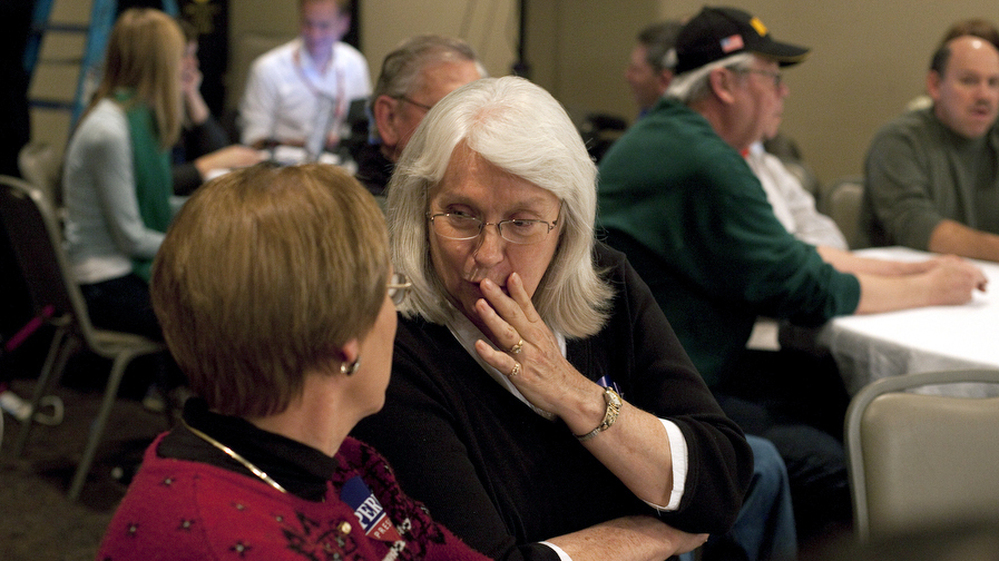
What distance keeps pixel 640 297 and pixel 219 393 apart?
81 cm

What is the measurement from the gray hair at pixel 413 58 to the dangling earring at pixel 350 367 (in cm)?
112

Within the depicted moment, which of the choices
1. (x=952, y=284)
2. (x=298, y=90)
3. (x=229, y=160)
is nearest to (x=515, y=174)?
(x=952, y=284)

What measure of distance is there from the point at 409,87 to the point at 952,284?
1504mm

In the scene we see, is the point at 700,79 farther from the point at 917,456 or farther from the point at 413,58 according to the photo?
the point at 917,456

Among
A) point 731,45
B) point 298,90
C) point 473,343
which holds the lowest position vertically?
point 298,90

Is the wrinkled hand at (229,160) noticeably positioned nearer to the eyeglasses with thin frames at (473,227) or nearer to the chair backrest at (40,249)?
the chair backrest at (40,249)

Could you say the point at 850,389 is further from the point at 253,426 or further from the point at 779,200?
the point at 253,426

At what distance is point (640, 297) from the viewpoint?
1479 millimetres

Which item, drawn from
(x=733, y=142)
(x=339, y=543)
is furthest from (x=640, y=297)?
(x=733, y=142)

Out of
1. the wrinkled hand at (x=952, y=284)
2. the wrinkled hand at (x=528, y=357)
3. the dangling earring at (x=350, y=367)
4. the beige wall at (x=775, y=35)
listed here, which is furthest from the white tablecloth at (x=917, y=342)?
the beige wall at (x=775, y=35)

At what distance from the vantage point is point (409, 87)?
1.92 m

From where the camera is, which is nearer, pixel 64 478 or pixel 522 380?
pixel 522 380

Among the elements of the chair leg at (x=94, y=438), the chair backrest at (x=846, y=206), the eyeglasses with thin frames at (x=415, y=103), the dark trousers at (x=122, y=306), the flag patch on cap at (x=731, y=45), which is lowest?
the chair leg at (x=94, y=438)

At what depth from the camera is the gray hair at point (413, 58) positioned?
6.30ft
